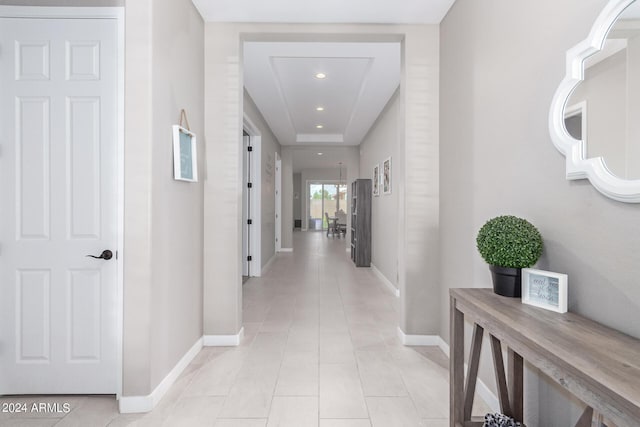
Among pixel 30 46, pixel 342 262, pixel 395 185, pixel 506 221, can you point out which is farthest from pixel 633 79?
pixel 342 262

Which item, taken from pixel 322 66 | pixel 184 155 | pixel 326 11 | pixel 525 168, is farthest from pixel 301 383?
pixel 322 66

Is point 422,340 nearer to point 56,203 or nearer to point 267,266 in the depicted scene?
point 56,203

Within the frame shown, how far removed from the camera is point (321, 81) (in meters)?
4.36

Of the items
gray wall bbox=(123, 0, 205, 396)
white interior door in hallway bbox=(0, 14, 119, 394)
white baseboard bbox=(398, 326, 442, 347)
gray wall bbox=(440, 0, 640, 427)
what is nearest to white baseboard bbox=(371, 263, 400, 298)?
white baseboard bbox=(398, 326, 442, 347)

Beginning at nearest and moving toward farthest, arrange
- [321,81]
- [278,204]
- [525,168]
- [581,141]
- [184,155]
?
[581,141] < [525,168] < [184,155] < [321,81] < [278,204]

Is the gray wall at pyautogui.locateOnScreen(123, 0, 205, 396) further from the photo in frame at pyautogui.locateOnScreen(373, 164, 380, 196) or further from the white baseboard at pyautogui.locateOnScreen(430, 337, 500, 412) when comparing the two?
the photo in frame at pyautogui.locateOnScreen(373, 164, 380, 196)

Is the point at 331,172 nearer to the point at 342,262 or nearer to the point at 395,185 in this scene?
the point at 342,262

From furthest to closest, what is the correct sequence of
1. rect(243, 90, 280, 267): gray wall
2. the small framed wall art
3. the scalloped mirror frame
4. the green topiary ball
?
1. rect(243, 90, 280, 267): gray wall
2. the green topiary ball
3. the small framed wall art
4. the scalloped mirror frame

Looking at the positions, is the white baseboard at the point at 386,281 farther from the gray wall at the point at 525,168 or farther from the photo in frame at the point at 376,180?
the gray wall at the point at 525,168

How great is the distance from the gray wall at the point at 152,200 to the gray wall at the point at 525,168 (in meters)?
1.97

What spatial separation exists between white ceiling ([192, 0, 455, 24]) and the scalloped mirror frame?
1565 millimetres

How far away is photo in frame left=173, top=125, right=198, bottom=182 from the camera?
2.20 meters

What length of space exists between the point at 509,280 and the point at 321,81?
11.7 feet

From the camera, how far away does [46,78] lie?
2.01 m
